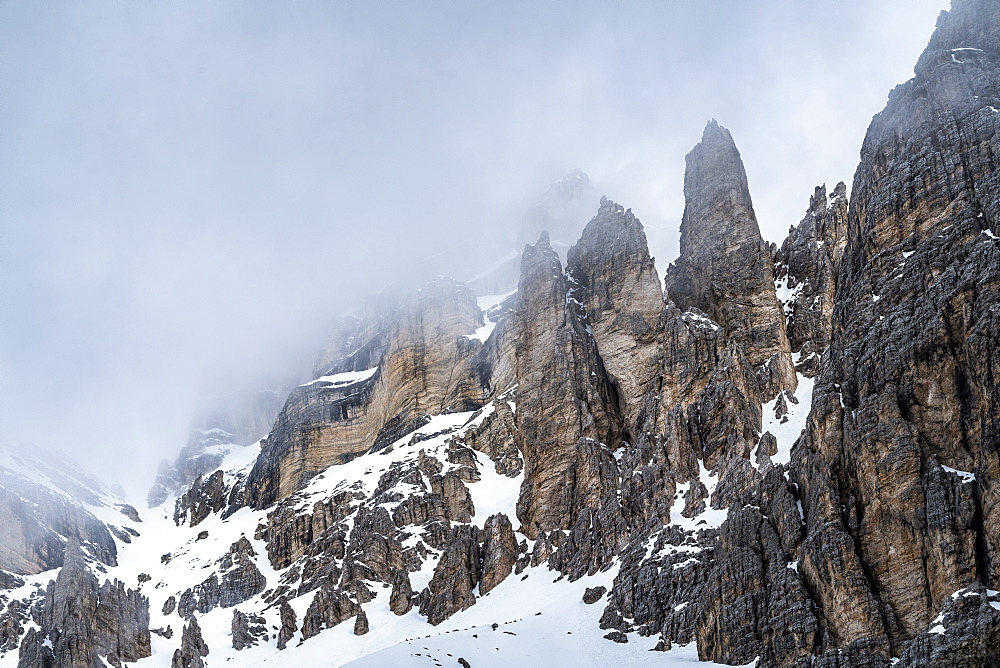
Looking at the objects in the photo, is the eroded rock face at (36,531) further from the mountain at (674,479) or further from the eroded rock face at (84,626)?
the eroded rock face at (84,626)

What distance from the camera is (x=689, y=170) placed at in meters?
119

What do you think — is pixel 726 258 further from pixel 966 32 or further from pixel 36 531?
pixel 36 531

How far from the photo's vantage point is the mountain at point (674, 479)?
1886 inches

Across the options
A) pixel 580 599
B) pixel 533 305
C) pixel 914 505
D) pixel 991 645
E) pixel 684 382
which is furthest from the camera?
pixel 533 305

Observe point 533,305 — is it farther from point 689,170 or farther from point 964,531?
point 964,531

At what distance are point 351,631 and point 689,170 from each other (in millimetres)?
86508

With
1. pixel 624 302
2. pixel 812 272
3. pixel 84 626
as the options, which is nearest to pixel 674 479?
pixel 812 272

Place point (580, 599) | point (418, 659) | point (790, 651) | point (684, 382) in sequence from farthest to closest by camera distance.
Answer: point (684, 382) → point (580, 599) → point (418, 659) → point (790, 651)

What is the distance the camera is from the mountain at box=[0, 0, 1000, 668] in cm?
4791

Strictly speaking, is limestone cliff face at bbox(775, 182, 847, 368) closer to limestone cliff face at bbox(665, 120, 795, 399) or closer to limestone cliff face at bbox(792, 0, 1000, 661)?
limestone cliff face at bbox(665, 120, 795, 399)

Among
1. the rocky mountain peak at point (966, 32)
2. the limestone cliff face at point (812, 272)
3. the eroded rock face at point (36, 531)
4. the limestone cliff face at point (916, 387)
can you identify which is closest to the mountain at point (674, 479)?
the limestone cliff face at point (916, 387)

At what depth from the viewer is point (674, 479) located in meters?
86.3

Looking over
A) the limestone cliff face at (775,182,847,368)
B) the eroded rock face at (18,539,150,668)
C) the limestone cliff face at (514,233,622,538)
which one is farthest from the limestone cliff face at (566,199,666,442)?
the eroded rock face at (18,539,150,668)

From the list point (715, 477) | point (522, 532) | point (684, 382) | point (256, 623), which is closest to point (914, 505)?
point (715, 477)
